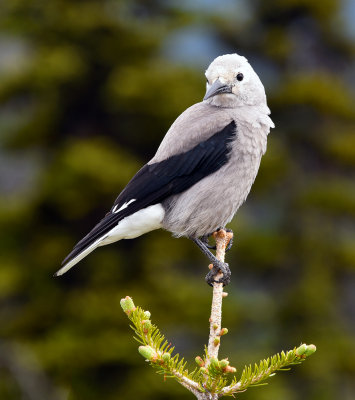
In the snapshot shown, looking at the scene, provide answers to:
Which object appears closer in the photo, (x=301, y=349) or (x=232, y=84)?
(x=301, y=349)

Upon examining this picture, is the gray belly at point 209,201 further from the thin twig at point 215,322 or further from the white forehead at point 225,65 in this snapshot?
the thin twig at point 215,322

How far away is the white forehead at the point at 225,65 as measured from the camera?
10.4 feet

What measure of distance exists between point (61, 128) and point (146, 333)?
7.59 metres

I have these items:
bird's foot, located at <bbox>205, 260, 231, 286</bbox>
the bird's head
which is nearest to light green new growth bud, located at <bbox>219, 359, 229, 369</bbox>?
bird's foot, located at <bbox>205, 260, 231, 286</bbox>

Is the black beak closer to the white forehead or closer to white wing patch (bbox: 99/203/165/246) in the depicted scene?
the white forehead

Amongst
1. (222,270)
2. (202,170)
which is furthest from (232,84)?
(222,270)

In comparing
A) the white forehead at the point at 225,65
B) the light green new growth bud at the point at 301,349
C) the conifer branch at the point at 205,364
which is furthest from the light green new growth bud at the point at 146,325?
the white forehead at the point at 225,65

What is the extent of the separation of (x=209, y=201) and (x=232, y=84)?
0.58m

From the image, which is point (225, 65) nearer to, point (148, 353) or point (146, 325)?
point (146, 325)

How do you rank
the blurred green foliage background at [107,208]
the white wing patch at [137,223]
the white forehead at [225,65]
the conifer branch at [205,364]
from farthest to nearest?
the blurred green foliage background at [107,208]
the white forehead at [225,65]
the white wing patch at [137,223]
the conifer branch at [205,364]

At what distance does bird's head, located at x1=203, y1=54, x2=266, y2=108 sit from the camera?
3.17 m

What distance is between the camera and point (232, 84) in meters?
3.28

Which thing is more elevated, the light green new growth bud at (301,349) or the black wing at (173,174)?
the black wing at (173,174)

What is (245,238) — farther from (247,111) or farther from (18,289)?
(247,111)
